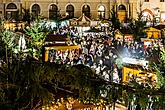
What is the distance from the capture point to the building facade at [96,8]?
4319cm

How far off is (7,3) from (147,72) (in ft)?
103

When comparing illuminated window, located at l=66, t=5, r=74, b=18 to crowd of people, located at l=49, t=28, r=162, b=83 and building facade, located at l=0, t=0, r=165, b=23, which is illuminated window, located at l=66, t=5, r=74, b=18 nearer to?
building facade, located at l=0, t=0, r=165, b=23

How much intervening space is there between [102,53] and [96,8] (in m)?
25.2

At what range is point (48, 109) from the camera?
22.9ft

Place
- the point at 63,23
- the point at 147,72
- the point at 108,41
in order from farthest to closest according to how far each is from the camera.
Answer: the point at 63,23, the point at 108,41, the point at 147,72

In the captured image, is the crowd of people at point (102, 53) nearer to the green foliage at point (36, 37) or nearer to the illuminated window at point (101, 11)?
the green foliage at point (36, 37)

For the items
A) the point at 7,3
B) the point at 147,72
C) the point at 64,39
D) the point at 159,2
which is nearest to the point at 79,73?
the point at 147,72

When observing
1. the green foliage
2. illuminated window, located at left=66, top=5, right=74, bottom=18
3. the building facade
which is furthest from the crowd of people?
illuminated window, located at left=66, top=5, right=74, bottom=18

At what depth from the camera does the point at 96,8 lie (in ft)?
146

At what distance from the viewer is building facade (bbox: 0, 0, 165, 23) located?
43188 mm

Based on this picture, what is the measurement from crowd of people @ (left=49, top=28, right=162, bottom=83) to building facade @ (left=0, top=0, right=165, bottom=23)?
15903 mm

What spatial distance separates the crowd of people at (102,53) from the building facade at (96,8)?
15.9 metres

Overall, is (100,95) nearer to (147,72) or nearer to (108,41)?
(147,72)

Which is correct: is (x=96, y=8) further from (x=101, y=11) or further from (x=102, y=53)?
(x=102, y=53)
